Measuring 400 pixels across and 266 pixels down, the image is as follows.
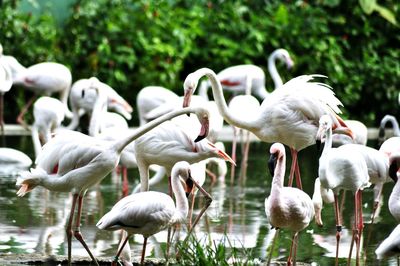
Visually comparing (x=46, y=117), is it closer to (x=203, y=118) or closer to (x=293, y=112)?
(x=293, y=112)

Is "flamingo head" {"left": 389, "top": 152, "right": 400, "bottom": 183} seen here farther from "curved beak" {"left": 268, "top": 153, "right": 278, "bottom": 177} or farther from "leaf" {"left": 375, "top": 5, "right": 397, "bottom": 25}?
"leaf" {"left": 375, "top": 5, "right": 397, "bottom": 25}

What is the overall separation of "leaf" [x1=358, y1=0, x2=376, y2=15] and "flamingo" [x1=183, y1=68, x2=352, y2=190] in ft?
29.0

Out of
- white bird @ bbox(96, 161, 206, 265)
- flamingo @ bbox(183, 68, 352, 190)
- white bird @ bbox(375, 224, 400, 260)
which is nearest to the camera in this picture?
white bird @ bbox(375, 224, 400, 260)

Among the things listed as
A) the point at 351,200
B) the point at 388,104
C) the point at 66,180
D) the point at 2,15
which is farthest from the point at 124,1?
the point at 66,180

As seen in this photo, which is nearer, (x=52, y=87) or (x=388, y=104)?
(x=52, y=87)

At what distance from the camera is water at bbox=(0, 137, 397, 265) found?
7.26 metres

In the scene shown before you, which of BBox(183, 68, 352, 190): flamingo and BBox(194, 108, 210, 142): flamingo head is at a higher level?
BBox(183, 68, 352, 190): flamingo

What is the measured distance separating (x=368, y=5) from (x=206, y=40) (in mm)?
2904

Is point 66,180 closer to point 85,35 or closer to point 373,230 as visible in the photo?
point 373,230

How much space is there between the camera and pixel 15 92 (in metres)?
15.4

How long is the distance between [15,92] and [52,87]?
7.63ft

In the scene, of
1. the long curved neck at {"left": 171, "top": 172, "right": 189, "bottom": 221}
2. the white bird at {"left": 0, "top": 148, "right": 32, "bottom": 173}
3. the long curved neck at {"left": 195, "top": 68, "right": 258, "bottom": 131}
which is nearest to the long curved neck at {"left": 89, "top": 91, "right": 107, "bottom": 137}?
the white bird at {"left": 0, "top": 148, "right": 32, "bottom": 173}

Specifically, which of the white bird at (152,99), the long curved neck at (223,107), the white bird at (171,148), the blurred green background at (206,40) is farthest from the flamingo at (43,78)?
the white bird at (171,148)

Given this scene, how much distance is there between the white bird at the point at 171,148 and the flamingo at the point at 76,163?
86cm
